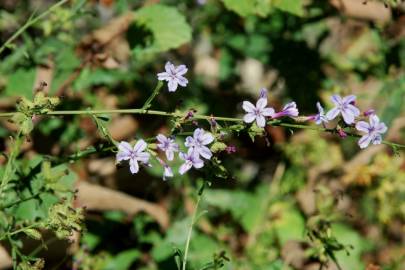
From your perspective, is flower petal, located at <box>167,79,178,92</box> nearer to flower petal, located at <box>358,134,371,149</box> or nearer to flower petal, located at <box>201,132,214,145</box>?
flower petal, located at <box>201,132,214,145</box>

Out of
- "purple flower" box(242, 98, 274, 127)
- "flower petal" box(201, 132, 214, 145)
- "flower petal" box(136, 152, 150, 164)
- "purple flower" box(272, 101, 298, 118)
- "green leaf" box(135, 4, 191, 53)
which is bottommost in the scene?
"flower petal" box(136, 152, 150, 164)

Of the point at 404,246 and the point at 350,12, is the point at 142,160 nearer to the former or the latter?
the point at 350,12

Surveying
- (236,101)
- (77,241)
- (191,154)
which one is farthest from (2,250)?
(236,101)

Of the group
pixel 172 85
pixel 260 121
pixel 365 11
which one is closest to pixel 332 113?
pixel 260 121

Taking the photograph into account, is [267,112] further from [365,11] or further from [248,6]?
[365,11]

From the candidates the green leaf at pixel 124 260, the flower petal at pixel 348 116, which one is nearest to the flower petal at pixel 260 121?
the flower petal at pixel 348 116

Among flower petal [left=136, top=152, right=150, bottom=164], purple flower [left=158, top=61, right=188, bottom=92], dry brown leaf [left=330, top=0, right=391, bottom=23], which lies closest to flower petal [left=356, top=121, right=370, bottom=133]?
purple flower [left=158, top=61, right=188, bottom=92]
